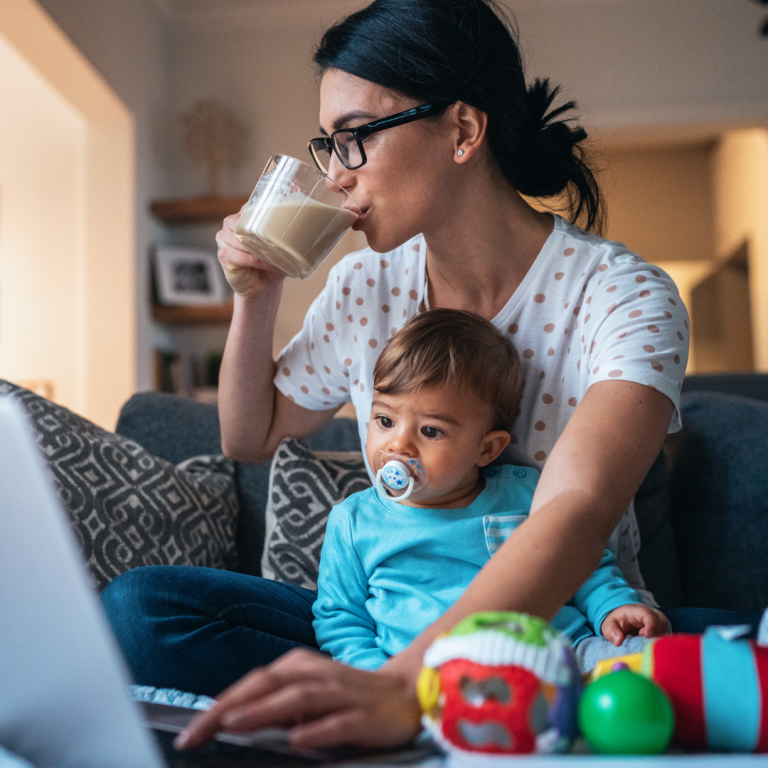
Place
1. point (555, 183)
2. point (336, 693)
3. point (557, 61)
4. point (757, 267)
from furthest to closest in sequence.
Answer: point (757, 267), point (557, 61), point (555, 183), point (336, 693)

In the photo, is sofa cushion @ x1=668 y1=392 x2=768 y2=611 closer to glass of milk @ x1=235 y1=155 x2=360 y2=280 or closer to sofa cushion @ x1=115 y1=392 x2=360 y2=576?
sofa cushion @ x1=115 y1=392 x2=360 y2=576

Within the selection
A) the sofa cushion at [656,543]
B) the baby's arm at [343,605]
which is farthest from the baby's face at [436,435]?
the sofa cushion at [656,543]

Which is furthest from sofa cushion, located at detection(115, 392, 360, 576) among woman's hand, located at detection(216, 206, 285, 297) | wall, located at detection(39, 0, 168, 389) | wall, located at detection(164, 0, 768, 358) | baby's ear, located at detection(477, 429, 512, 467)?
wall, located at detection(164, 0, 768, 358)

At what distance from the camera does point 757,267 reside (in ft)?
17.1

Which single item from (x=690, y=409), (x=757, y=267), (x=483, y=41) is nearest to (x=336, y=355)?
(x=483, y=41)

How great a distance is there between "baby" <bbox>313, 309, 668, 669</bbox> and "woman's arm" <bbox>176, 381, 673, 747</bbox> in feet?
0.72

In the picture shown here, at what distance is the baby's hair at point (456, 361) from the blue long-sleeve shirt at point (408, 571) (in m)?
0.13

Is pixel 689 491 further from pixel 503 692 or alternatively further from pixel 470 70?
pixel 503 692

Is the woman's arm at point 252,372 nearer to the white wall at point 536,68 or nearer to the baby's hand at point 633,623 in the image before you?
the baby's hand at point 633,623

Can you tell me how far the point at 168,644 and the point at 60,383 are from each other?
3.66m

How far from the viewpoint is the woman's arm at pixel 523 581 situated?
20.1 inches

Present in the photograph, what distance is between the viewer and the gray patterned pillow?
1470 mm

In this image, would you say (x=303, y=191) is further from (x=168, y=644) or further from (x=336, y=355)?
(x=168, y=644)

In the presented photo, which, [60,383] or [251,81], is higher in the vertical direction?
[251,81]
